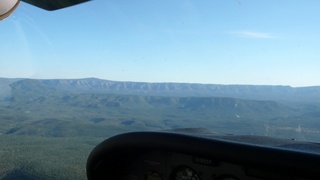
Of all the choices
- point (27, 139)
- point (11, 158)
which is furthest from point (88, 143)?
point (11, 158)

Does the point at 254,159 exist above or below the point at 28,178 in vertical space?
above

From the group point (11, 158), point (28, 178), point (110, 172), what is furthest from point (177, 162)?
point (11, 158)

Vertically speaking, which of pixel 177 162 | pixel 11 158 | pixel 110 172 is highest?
pixel 177 162

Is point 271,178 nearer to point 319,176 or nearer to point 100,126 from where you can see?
point 319,176

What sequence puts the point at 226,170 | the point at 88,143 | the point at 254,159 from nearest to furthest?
the point at 254,159, the point at 226,170, the point at 88,143

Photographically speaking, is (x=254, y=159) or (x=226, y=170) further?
(x=226, y=170)

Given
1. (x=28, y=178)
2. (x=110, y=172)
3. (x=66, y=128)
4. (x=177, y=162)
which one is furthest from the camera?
(x=66, y=128)
